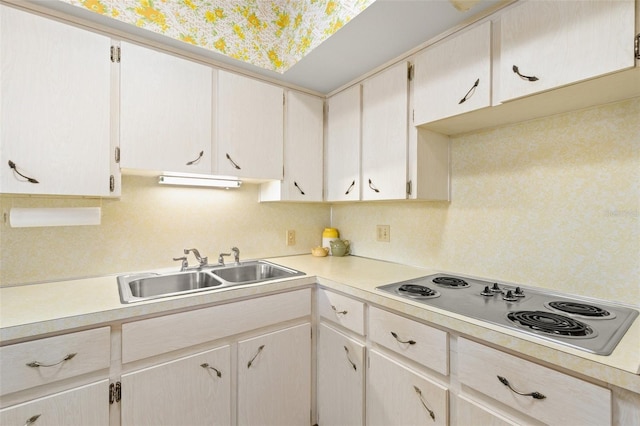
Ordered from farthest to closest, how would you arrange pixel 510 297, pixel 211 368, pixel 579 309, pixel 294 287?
pixel 294 287
pixel 211 368
pixel 510 297
pixel 579 309

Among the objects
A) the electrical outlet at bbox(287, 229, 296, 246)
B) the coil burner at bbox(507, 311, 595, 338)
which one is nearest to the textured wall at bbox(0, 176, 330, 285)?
the electrical outlet at bbox(287, 229, 296, 246)

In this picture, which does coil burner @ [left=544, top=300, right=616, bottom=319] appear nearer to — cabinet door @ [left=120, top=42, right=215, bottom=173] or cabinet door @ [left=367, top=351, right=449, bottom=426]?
cabinet door @ [left=367, top=351, right=449, bottom=426]

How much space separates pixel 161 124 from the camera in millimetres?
1494

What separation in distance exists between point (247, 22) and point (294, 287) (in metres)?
1.65

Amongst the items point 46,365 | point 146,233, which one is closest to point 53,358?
point 46,365

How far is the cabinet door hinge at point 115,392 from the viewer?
1.11 metres

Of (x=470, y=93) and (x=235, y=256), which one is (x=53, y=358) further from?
(x=470, y=93)

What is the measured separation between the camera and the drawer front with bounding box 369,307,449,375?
3.56ft

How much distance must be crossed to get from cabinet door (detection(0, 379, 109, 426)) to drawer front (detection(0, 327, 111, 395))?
63 mm

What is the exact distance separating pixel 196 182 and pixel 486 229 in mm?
1652

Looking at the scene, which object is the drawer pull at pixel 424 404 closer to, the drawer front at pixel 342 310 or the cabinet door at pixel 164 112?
the drawer front at pixel 342 310

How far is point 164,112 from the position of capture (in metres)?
1.50

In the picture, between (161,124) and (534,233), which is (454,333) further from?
(161,124)

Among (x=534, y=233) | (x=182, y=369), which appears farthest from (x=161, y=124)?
(x=534, y=233)
